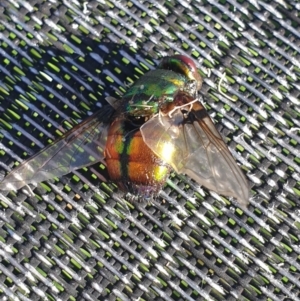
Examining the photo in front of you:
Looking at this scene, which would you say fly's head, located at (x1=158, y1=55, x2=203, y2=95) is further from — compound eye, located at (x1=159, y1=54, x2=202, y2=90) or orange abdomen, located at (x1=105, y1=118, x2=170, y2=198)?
orange abdomen, located at (x1=105, y1=118, x2=170, y2=198)

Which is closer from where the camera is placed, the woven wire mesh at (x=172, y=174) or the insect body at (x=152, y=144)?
the insect body at (x=152, y=144)

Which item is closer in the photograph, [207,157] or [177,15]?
[207,157]

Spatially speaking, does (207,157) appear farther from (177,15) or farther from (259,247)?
(177,15)

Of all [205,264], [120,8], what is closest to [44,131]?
[120,8]

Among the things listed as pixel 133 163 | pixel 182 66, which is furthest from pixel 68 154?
pixel 182 66

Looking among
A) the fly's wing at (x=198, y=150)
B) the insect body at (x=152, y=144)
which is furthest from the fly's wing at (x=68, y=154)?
the fly's wing at (x=198, y=150)

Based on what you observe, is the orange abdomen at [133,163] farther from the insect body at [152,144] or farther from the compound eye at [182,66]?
the compound eye at [182,66]

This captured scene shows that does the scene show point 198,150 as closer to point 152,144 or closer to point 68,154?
point 152,144
